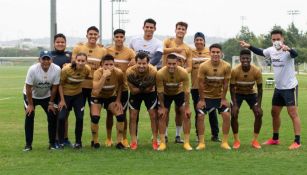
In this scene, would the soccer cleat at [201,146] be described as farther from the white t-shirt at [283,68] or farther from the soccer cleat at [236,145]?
the white t-shirt at [283,68]

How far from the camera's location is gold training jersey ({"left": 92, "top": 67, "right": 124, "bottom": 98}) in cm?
950

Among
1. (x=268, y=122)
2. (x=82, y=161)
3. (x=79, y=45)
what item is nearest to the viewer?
(x=82, y=161)

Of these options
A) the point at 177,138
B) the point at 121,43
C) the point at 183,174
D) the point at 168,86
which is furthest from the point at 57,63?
the point at 183,174

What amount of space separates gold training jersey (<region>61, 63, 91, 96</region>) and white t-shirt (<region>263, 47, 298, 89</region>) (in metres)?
3.41

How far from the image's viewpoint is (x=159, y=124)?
9.59 meters

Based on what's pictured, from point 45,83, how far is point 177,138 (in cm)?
284

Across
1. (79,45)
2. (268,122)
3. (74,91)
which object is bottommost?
(268,122)

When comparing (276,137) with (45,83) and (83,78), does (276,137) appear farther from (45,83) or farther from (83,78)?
(45,83)

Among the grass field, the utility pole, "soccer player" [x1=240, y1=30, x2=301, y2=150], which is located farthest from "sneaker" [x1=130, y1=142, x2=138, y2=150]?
the utility pole

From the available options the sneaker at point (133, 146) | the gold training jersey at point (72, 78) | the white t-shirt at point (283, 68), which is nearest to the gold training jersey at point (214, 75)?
the white t-shirt at point (283, 68)

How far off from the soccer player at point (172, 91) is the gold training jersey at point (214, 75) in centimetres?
36

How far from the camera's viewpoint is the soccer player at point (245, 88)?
9.66 meters

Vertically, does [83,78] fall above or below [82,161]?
above

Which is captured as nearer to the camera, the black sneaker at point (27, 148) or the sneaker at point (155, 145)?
the black sneaker at point (27, 148)
